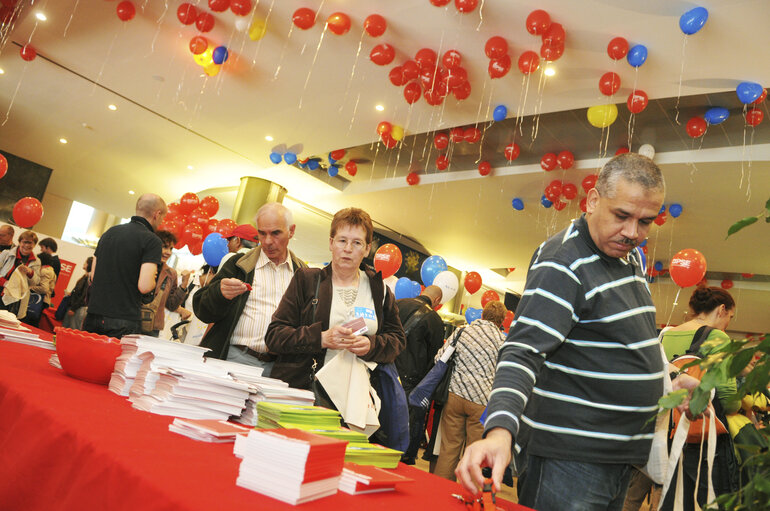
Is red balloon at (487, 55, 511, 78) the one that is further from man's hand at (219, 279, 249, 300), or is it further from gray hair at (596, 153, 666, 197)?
gray hair at (596, 153, 666, 197)

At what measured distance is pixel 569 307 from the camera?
122 cm

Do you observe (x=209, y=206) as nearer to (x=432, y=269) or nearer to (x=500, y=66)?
(x=432, y=269)

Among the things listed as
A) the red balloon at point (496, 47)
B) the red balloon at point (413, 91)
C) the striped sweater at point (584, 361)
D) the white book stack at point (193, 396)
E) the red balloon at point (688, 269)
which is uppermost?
the red balloon at point (496, 47)

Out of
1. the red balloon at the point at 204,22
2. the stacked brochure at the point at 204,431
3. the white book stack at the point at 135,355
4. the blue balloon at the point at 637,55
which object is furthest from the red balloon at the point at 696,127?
the stacked brochure at the point at 204,431

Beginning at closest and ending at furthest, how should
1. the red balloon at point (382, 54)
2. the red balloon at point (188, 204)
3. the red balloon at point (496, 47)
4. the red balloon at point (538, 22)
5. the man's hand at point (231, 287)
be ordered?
the man's hand at point (231, 287) → the red balloon at point (538, 22) → the red balloon at point (496, 47) → the red balloon at point (382, 54) → the red balloon at point (188, 204)

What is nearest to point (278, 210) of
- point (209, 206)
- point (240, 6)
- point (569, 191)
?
point (240, 6)

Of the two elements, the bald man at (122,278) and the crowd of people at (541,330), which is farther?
the bald man at (122,278)

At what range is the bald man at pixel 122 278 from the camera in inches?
111

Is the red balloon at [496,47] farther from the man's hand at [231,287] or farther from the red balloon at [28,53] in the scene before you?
the red balloon at [28,53]

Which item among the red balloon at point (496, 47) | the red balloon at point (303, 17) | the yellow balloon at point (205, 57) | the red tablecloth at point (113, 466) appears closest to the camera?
the red tablecloth at point (113, 466)

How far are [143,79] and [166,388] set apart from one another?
7.29m

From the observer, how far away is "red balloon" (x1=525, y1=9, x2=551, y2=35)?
14.4 feet

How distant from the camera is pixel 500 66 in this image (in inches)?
194

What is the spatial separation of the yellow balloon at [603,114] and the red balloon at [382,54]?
86.3 inches
